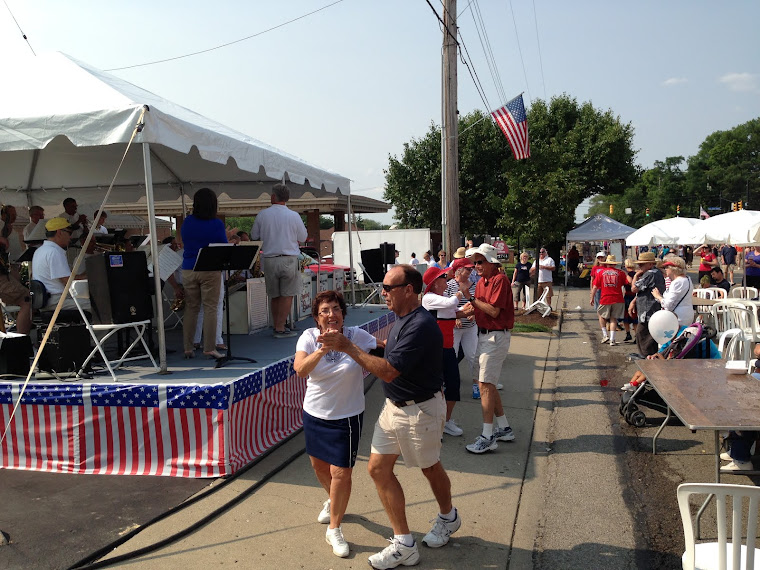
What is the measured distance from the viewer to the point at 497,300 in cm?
584

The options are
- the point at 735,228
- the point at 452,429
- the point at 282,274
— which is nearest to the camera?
the point at 452,429

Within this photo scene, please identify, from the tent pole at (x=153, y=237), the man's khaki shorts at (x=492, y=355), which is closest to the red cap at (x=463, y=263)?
the man's khaki shorts at (x=492, y=355)

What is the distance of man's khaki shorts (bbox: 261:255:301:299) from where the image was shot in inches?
300

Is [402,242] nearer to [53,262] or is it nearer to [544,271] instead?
[544,271]

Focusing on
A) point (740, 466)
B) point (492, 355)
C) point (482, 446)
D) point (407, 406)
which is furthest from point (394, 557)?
point (740, 466)

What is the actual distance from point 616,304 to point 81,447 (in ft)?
33.9

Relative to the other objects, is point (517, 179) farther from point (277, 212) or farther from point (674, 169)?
point (674, 169)

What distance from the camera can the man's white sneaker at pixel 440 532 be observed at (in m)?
3.90

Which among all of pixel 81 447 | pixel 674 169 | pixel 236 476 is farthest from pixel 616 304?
pixel 674 169

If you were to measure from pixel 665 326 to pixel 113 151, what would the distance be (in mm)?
7928

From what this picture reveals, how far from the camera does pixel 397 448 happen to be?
3635 mm

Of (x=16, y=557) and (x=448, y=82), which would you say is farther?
(x=448, y=82)

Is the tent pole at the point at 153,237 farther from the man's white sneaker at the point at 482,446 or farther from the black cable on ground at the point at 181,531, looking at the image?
the man's white sneaker at the point at 482,446

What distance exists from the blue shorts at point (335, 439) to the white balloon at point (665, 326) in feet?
14.9
